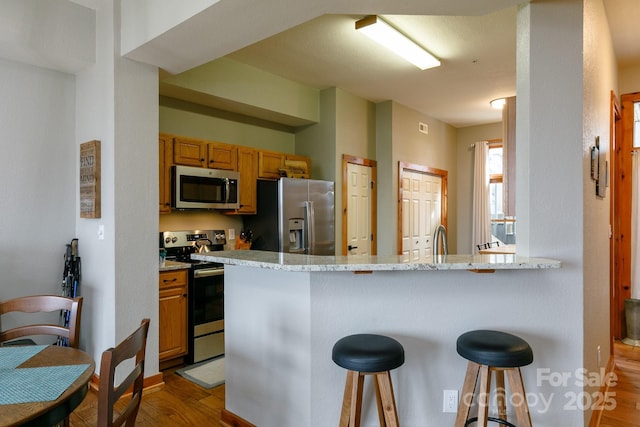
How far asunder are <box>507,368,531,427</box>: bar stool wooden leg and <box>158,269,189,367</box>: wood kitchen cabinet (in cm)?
255

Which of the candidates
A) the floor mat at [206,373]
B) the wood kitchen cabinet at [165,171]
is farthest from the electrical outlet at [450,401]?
the wood kitchen cabinet at [165,171]

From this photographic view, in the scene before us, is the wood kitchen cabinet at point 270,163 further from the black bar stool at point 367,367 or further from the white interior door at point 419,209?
the black bar stool at point 367,367

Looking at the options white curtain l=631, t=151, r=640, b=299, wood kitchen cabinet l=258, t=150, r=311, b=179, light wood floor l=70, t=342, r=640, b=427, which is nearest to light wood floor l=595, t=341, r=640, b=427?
light wood floor l=70, t=342, r=640, b=427

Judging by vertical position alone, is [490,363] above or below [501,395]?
above

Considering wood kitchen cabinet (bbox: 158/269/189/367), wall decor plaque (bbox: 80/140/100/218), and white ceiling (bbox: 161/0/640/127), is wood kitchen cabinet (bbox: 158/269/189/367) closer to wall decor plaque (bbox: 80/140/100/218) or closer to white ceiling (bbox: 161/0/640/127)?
wall decor plaque (bbox: 80/140/100/218)

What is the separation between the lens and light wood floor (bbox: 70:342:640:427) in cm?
240

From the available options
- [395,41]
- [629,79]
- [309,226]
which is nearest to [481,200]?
[629,79]

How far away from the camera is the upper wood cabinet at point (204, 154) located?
3543mm

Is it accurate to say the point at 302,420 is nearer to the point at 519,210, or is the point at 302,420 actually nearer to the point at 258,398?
the point at 258,398

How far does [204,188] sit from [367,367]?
103 inches

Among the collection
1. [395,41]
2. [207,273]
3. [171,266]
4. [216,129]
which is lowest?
[207,273]

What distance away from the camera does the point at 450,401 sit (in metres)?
1.96

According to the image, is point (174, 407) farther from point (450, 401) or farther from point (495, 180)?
point (495, 180)

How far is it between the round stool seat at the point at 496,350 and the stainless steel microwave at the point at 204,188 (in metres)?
2.69
